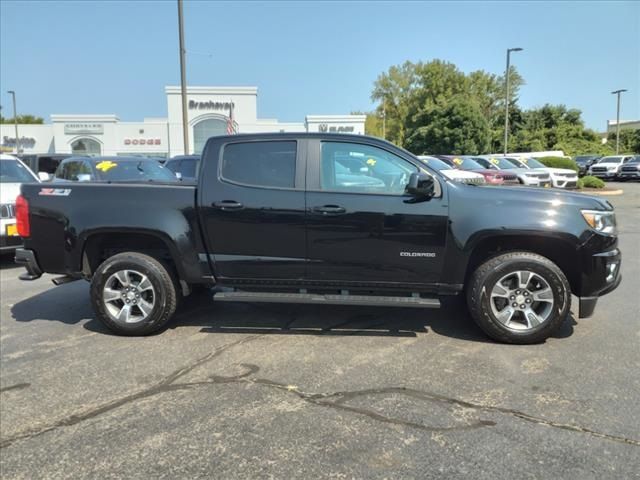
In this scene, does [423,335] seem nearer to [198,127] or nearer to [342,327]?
[342,327]

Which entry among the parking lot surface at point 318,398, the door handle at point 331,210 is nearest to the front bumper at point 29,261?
the parking lot surface at point 318,398

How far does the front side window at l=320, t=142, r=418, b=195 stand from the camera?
15.1 ft

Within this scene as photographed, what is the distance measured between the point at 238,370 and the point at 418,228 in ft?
6.35

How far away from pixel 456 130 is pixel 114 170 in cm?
3891

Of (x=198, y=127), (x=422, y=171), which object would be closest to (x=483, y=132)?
(x=198, y=127)

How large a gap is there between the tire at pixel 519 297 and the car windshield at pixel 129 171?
7406 millimetres

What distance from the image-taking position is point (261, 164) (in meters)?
4.80

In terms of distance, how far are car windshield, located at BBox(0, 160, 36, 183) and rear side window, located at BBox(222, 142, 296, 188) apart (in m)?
5.56

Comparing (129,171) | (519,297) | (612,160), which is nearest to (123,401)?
(519,297)

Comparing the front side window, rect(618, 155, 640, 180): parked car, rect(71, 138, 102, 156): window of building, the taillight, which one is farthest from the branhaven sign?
the front side window

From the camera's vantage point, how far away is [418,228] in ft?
14.8

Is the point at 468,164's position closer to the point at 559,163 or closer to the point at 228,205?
the point at 559,163

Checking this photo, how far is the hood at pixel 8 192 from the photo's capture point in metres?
7.79

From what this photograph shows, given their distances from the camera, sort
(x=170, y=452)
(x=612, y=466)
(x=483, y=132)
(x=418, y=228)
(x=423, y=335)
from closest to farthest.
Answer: (x=612, y=466)
(x=170, y=452)
(x=418, y=228)
(x=423, y=335)
(x=483, y=132)
